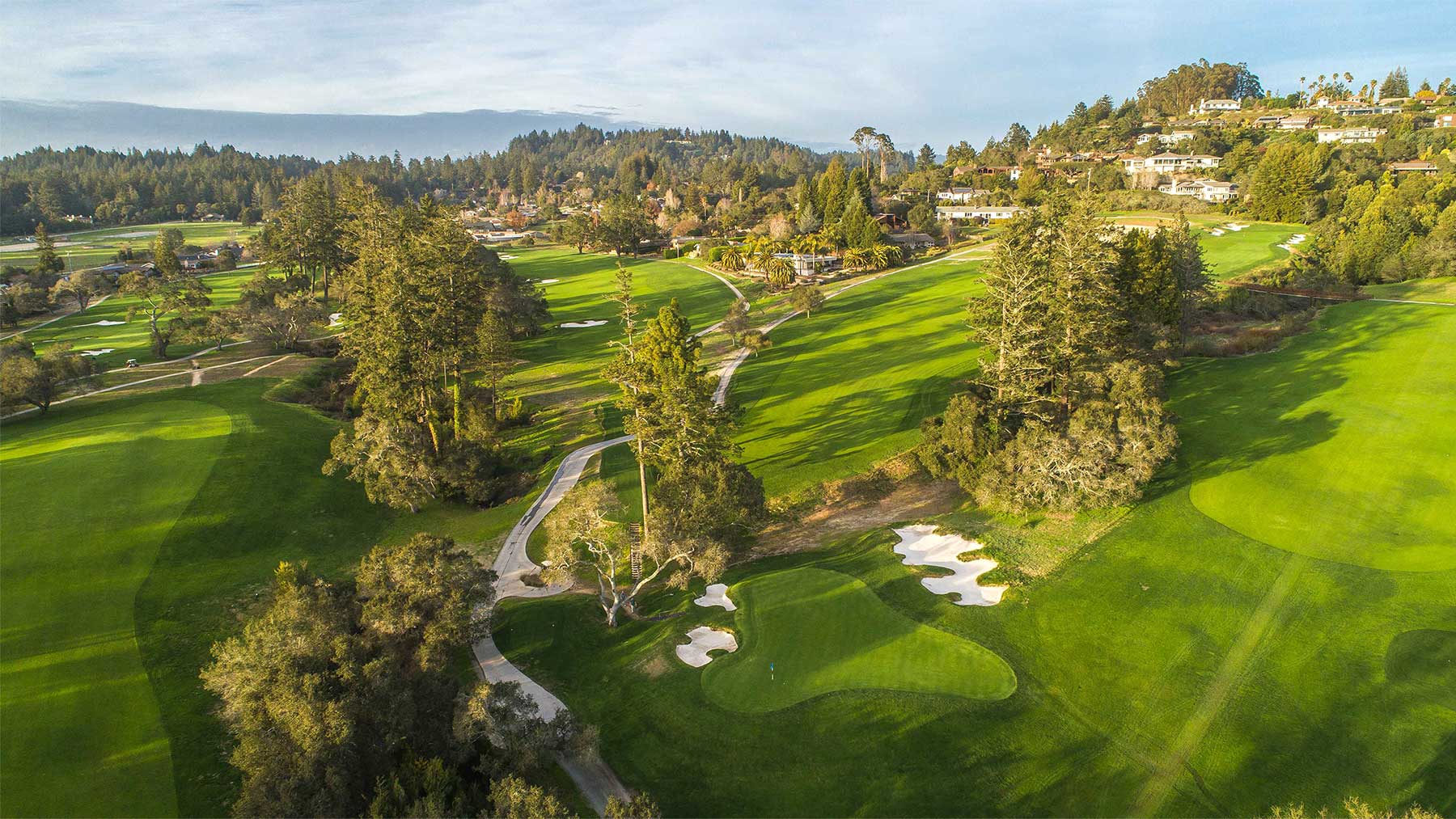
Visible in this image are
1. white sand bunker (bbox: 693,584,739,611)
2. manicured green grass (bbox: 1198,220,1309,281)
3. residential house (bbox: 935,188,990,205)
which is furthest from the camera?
residential house (bbox: 935,188,990,205)

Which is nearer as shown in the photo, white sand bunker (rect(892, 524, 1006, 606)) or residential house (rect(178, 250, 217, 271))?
white sand bunker (rect(892, 524, 1006, 606))

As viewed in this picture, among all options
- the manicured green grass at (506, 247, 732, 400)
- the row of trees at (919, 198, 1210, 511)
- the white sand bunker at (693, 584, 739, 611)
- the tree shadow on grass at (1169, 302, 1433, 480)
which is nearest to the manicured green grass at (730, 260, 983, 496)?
the row of trees at (919, 198, 1210, 511)

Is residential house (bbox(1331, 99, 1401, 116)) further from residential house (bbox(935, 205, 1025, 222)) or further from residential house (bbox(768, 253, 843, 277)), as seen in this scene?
residential house (bbox(768, 253, 843, 277))

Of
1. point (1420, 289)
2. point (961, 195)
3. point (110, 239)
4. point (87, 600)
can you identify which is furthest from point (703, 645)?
point (110, 239)

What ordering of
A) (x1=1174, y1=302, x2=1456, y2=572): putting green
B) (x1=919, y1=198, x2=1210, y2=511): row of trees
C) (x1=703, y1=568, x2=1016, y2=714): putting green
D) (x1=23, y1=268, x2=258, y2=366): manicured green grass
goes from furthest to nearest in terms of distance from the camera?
(x1=23, y1=268, x2=258, y2=366): manicured green grass < (x1=919, y1=198, x2=1210, y2=511): row of trees < (x1=1174, y1=302, x2=1456, y2=572): putting green < (x1=703, y1=568, x2=1016, y2=714): putting green

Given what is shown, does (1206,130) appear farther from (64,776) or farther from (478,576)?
(64,776)

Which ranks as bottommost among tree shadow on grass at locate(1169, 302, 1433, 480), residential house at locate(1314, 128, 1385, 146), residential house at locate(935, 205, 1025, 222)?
tree shadow on grass at locate(1169, 302, 1433, 480)

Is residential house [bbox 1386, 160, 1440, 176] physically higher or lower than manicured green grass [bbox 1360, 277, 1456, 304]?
higher
